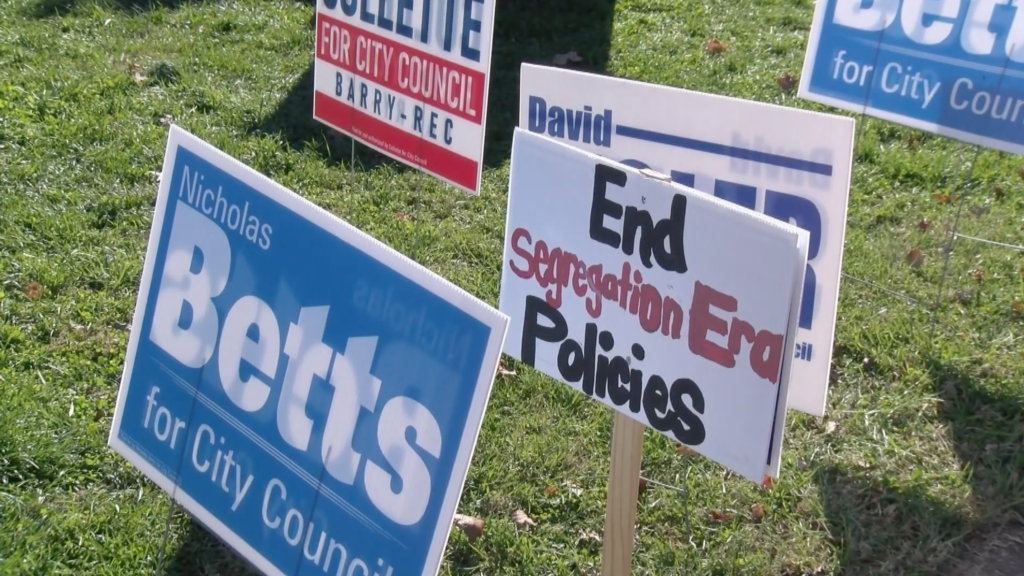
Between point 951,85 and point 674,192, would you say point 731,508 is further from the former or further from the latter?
point 951,85

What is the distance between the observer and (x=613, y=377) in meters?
2.44

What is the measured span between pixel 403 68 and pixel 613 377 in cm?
179

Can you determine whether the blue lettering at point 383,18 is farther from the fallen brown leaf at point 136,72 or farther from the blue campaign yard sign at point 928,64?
the fallen brown leaf at point 136,72

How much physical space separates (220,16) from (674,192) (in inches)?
→ 207

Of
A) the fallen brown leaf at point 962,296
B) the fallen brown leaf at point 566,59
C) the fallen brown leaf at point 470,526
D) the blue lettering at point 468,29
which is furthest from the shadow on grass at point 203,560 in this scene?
the fallen brown leaf at point 566,59

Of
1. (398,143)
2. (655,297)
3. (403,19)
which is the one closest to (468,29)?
(403,19)

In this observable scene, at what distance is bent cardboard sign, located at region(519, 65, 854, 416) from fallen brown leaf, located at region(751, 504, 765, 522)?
440mm

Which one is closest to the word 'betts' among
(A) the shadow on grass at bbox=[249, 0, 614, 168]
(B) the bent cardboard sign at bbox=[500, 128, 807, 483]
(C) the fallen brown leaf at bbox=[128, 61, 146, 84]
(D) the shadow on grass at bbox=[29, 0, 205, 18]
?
(B) the bent cardboard sign at bbox=[500, 128, 807, 483]

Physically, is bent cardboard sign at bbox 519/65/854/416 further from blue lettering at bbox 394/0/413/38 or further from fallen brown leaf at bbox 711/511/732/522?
blue lettering at bbox 394/0/413/38

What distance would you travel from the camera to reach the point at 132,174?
194 inches

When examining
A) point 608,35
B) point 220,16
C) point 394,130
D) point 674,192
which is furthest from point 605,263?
point 220,16

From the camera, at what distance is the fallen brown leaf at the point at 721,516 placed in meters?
3.19

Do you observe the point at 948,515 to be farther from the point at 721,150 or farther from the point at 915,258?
the point at 915,258

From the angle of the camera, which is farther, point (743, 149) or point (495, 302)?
point (495, 302)
